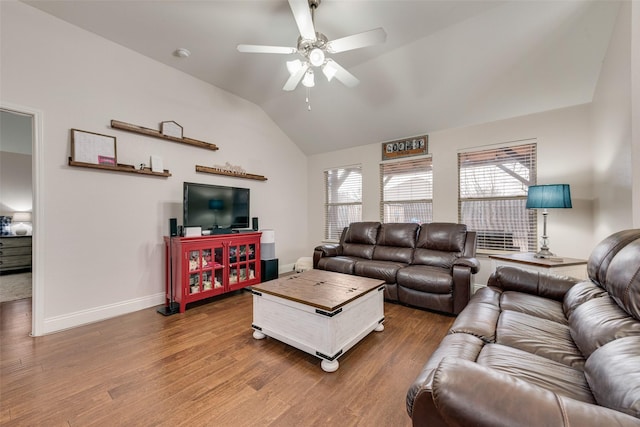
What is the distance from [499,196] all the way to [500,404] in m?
3.55

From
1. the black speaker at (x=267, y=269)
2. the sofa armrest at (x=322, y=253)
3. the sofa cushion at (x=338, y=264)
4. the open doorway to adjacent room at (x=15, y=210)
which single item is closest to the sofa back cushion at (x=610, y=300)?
the sofa cushion at (x=338, y=264)

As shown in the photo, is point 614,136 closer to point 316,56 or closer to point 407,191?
point 407,191

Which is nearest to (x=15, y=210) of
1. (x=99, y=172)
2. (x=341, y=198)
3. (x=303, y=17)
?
(x=99, y=172)

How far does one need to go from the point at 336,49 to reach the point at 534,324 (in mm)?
2507

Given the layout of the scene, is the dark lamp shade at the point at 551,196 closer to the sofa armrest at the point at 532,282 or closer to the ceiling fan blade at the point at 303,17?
the sofa armrest at the point at 532,282

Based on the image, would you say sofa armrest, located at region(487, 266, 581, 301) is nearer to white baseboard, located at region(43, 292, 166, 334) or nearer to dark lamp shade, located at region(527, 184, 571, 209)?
dark lamp shade, located at region(527, 184, 571, 209)

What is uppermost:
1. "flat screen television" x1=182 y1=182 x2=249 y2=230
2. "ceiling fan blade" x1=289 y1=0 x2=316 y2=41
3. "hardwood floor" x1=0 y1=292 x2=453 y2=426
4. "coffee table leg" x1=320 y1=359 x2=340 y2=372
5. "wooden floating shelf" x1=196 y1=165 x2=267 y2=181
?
"ceiling fan blade" x1=289 y1=0 x2=316 y2=41

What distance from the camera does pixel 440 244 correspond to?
344cm

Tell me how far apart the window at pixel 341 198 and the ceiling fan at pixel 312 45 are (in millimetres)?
2497

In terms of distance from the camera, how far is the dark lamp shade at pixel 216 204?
A: 3477 mm

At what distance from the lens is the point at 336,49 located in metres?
2.24

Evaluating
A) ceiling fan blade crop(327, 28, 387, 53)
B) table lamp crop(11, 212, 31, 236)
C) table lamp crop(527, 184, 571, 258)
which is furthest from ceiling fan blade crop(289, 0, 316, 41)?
table lamp crop(11, 212, 31, 236)

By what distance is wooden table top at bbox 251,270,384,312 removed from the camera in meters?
1.97

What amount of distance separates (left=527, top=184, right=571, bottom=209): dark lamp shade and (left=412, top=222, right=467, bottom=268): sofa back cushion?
85 centimetres
